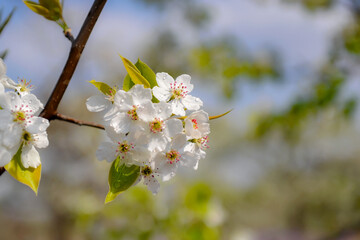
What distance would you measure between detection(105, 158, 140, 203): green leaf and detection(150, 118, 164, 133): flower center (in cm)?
7

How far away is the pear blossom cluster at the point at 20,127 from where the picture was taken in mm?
385

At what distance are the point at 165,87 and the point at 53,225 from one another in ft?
20.9

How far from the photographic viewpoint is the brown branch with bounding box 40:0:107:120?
39cm

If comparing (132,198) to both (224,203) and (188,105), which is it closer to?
(188,105)

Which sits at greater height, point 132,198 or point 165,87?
point 165,87

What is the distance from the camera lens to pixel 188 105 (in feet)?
1.50

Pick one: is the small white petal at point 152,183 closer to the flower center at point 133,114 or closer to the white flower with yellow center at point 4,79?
the flower center at point 133,114

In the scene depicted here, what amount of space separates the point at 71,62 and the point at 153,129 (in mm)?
119

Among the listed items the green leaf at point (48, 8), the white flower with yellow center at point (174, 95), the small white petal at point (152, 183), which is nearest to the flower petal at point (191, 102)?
the white flower with yellow center at point (174, 95)

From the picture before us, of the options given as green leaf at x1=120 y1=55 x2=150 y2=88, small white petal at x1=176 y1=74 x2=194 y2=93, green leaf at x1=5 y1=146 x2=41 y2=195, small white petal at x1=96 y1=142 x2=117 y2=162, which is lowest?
green leaf at x1=5 y1=146 x2=41 y2=195

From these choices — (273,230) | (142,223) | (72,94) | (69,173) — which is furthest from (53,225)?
(273,230)

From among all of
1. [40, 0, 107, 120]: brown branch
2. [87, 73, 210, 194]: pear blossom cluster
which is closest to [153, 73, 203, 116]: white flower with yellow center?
[87, 73, 210, 194]: pear blossom cluster

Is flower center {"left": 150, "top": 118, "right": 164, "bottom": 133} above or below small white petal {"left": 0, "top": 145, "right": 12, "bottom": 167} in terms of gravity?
above

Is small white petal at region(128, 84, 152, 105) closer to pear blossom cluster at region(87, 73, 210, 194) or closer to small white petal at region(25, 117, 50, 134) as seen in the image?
pear blossom cluster at region(87, 73, 210, 194)
